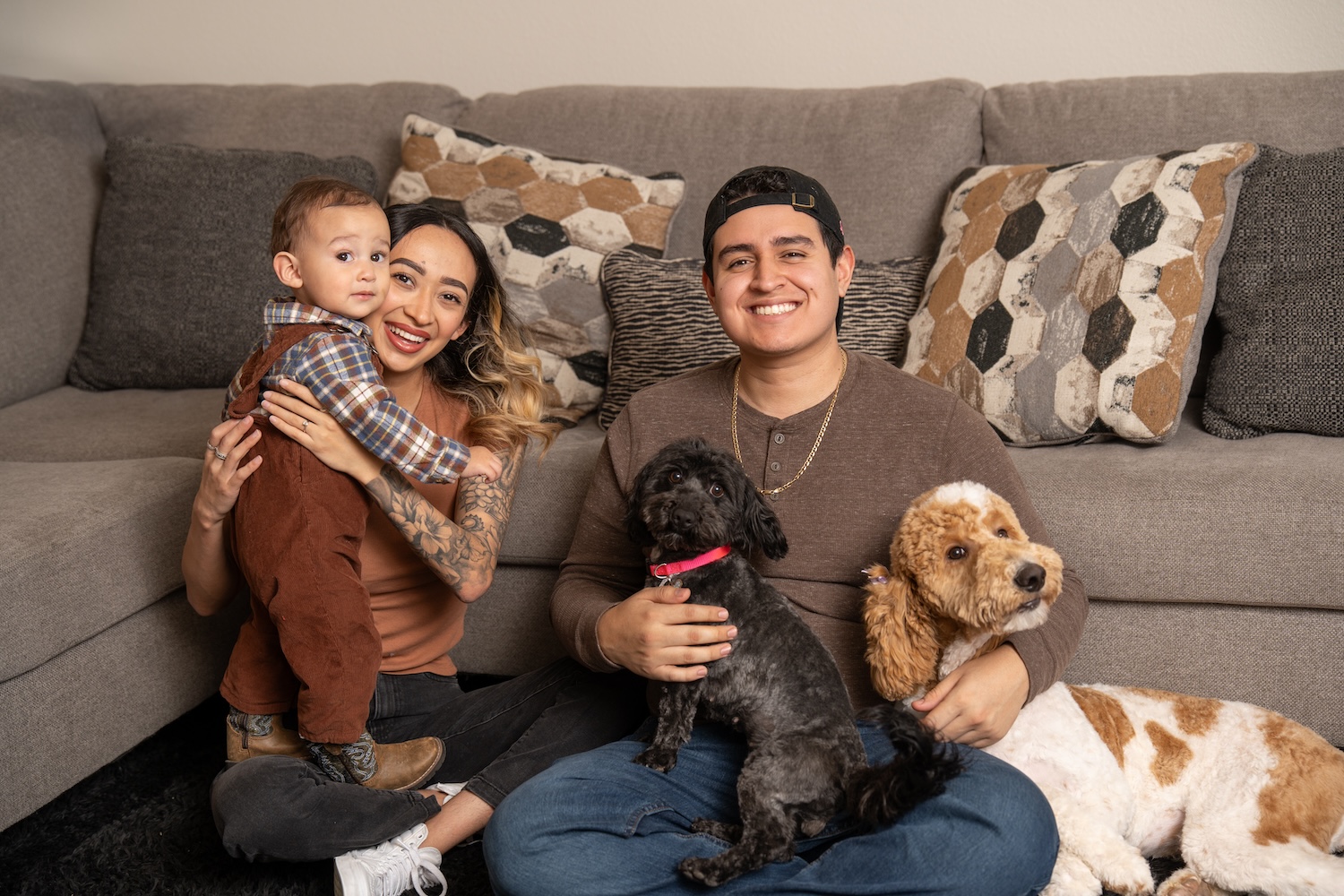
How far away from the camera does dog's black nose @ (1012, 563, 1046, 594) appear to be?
140cm

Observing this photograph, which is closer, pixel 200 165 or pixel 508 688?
pixel 508 688

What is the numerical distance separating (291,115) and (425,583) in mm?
2062

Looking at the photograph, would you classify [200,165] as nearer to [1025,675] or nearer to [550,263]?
[550,263]

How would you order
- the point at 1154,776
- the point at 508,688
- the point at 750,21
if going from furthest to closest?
the point at 750,21, the point at 508,688, the point at 1154,776

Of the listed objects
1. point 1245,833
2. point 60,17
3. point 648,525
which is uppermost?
point 60,17

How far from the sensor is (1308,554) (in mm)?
1912

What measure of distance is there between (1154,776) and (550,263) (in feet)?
6.33

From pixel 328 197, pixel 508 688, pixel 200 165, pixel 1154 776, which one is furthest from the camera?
pixel 200 165

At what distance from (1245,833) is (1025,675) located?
414 mm

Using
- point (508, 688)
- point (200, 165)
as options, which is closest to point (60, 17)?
point (200, 165)

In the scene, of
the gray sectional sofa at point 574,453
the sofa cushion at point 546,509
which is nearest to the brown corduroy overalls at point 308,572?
the gray sectional sofa at point 574,453

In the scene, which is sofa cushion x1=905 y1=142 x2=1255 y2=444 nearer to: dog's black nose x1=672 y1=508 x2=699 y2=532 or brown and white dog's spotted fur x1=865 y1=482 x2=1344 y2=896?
brown and white dog's spotted fur x1=865 y1=482 x2=1344 y2=896

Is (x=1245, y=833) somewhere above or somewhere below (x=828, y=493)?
below

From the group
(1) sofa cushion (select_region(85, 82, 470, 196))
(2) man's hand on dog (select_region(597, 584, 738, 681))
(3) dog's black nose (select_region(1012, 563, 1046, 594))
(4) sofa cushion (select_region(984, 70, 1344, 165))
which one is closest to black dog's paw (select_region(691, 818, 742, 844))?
(2) man's hand on dog (select_region(597, 584, 738, 681))
